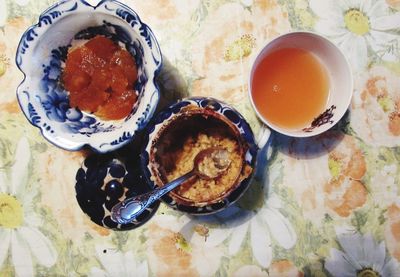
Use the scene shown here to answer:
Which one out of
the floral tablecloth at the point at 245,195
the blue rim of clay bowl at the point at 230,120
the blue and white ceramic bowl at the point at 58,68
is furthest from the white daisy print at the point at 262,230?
the blue and white ceramic bowl at the point at 58,68

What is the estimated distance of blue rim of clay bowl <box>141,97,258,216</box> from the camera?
87cm

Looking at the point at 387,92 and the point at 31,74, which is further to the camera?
the point at 387,92

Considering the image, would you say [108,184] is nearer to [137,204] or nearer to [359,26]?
[137,204]

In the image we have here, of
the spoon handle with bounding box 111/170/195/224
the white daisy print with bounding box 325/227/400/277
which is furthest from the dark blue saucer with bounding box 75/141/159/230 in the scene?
the white daisy print with bounding box 325/227/400/277

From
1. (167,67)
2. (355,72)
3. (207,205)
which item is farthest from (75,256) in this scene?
(355,72)

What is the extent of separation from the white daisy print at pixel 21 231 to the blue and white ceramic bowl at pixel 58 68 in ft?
0.60

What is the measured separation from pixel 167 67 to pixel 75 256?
1.45 feet

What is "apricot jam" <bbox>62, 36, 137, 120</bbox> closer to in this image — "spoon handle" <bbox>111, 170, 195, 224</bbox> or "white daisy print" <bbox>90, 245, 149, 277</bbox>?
"spoon handle" <bbox>111, 170, 195, 224</bbox>

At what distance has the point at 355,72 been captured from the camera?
39.3 inches

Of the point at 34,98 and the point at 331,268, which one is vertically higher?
the point at 34,98

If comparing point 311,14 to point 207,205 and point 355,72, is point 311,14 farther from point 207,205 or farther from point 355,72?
point 207,205

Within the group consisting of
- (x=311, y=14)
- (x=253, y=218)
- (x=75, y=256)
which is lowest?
(x=75, y=256)

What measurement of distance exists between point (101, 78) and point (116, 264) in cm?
39

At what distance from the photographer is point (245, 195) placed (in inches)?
38.7
